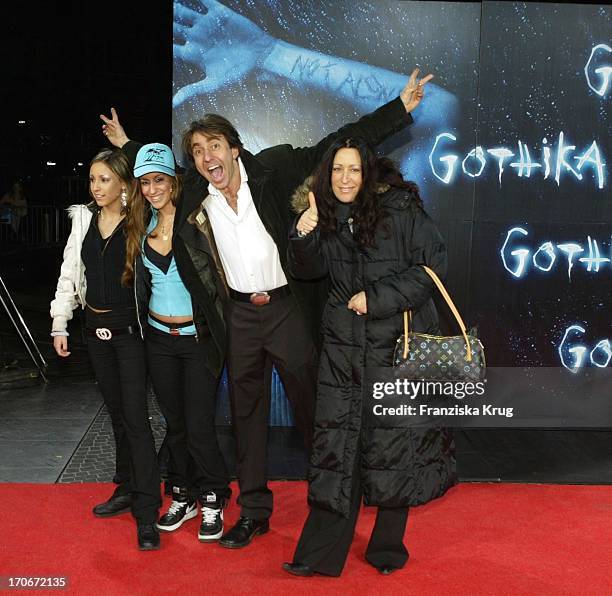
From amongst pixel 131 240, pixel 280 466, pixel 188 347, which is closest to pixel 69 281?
pixel 131 240

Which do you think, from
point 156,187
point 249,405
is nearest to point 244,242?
point 156,187

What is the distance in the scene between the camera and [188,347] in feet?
11.5

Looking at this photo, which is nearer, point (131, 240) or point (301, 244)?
point (301, 244)

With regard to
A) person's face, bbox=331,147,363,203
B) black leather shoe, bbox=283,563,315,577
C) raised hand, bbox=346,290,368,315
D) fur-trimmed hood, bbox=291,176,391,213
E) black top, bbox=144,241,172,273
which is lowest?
black leather shoe, bbox=283,563,315,577

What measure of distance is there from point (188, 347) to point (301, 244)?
82 centimetres

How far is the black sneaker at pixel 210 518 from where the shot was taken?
140 inches

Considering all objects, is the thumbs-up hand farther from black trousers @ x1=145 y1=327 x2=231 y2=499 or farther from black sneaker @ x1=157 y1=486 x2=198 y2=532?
black sneaker @ x1=157 y1=486 x2=198 y2=532

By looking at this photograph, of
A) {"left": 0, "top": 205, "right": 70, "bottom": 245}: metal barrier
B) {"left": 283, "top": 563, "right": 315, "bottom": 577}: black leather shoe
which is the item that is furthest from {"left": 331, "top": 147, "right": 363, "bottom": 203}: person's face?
{"left": 0, "top": 205, "right": 70, "bottom": 245}: metal barrier

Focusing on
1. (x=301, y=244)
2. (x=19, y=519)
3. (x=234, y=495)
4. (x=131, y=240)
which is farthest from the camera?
Answer: (x=234, y=495)

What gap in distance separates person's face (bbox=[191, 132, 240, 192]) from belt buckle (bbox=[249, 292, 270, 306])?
49cm

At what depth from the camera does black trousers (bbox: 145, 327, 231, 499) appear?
3.52 meters

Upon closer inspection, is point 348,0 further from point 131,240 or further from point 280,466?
Result: point 280,466

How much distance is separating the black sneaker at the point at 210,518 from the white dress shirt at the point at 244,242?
103 centimetres

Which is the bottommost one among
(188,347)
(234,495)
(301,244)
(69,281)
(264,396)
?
(234,495)
